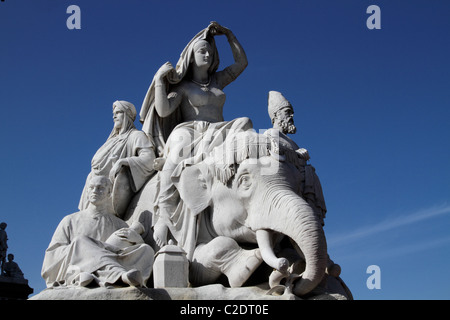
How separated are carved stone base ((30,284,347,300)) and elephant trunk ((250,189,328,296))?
31 centimetres

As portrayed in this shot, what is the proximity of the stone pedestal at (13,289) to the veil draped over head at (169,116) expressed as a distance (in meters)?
9.88

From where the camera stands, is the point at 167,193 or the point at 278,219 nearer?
the point at 278,219

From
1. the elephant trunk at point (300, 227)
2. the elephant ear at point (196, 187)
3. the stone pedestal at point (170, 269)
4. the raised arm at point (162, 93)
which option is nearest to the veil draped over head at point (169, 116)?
the raised arm at point (162, 93)

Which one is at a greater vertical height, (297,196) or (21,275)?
(21,275)

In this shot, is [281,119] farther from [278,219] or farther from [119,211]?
[119,211]

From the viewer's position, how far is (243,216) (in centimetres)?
839

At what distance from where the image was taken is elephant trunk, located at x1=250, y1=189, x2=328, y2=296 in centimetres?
761

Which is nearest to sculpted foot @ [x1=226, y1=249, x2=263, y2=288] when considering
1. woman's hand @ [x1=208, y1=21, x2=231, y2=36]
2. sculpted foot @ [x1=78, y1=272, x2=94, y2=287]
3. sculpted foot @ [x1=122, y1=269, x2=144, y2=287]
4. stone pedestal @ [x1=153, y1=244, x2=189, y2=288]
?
stone pedestal @ [x1=153, y1=244, x2=189, y2=288]
